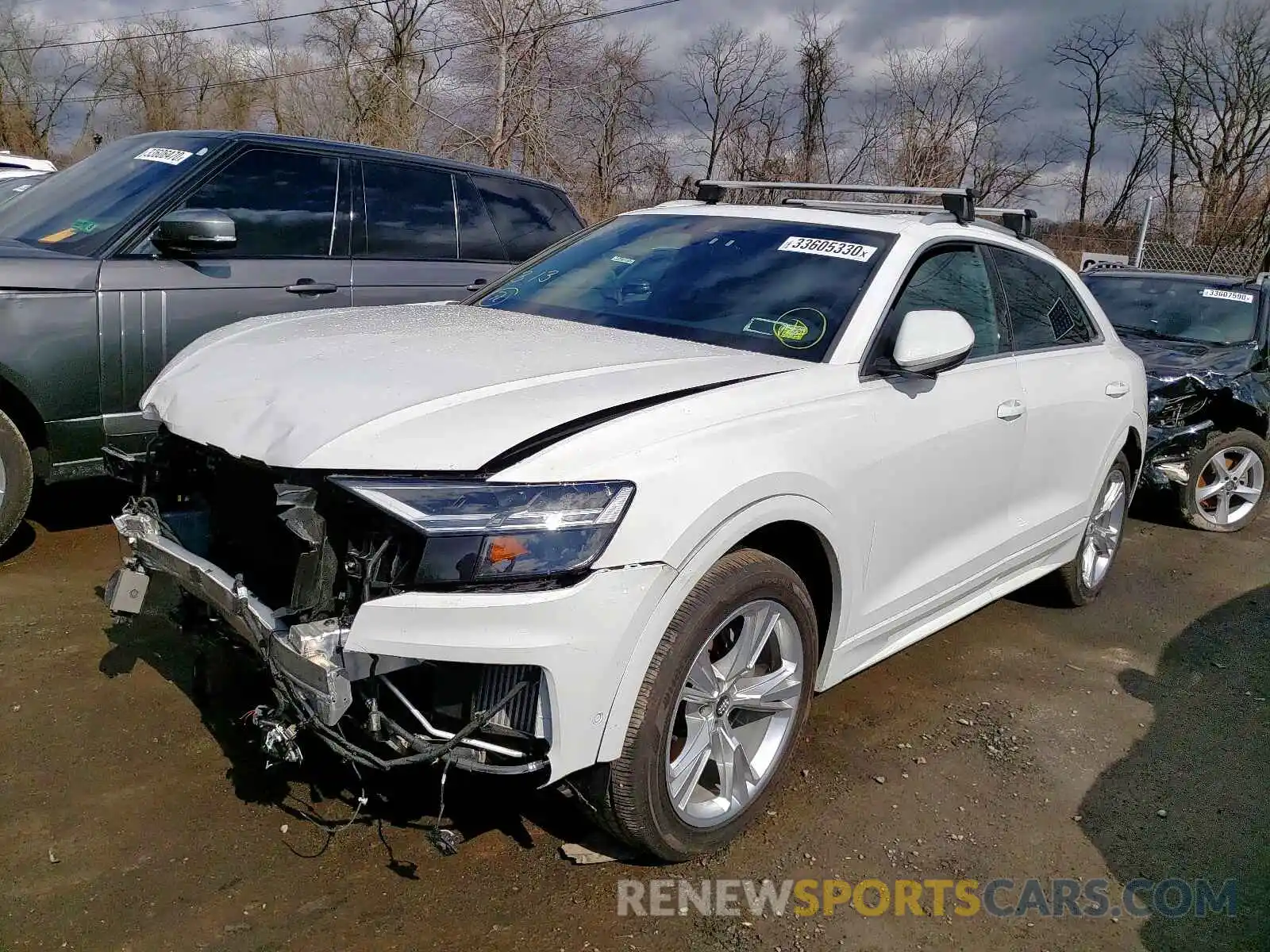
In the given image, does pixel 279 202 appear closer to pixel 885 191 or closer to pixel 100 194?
pixel 100 194

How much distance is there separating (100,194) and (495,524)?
3.71 m

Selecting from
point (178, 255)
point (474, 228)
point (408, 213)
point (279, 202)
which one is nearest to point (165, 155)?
point (279, 202)

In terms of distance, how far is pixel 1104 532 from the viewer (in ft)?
16.3

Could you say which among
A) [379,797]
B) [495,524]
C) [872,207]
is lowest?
[379,797]

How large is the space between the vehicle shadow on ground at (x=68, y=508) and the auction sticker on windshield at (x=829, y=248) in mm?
3629

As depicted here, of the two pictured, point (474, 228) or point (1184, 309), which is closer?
point (474, 228)

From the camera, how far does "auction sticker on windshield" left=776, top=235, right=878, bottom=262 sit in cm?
328

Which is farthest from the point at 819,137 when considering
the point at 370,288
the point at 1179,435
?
the point at 370,288

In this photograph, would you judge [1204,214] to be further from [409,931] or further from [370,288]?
[409,931]

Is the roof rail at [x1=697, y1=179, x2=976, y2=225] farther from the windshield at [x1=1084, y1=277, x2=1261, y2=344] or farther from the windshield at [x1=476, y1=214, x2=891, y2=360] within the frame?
the windshield at [x1=1084, y1=277, x2=1261, y2=344]

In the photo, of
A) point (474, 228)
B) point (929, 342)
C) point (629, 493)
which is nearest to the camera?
point (629, 493)

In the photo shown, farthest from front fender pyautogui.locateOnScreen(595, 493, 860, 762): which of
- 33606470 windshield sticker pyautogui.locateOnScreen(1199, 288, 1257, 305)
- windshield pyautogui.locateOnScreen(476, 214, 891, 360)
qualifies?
33606470 windshield sticker pyautogui.locateOnScreen(1199, 288, 1257, 305)

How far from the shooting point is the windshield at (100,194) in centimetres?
436

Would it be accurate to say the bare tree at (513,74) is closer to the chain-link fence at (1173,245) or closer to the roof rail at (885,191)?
the chain-link fence at (1173,245)
